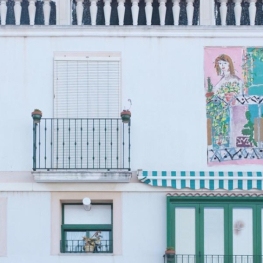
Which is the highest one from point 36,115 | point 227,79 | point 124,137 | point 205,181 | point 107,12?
point 107,12

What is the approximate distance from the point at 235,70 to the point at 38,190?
15.7 feet

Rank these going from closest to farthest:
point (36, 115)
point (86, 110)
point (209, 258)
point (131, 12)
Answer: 1. point (36, 115)
2. point (209, 258)
3. point (86, 110)
4. point (131, 12)

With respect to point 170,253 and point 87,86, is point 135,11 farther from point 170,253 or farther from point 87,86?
point 170,253

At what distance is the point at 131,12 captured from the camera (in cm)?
2234

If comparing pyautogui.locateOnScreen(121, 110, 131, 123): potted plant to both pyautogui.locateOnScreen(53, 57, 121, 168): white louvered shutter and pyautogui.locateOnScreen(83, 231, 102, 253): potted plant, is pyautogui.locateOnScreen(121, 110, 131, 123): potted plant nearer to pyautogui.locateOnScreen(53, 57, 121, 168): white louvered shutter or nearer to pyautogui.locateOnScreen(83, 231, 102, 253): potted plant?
pyautogui.locateOnScreen(53, 57, 121, 168): white louvered shutter

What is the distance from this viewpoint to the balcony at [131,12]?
22.1 meters

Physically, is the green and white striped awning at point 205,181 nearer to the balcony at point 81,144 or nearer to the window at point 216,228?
the window at point 216,228

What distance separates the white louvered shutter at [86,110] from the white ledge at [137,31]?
21.5 inches

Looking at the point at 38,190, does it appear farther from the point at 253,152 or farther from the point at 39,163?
the point at 253,152

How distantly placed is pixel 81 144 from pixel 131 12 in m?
3.01

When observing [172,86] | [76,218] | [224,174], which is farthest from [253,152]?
[76,218]

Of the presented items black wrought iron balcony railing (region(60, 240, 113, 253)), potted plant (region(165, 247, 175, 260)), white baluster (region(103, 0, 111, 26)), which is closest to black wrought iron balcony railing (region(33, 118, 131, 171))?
black wrought iron balcony railing (region(60, 240, 113, 253))

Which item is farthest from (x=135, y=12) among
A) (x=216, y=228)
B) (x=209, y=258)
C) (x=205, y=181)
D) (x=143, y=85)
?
(x=209, y=258)

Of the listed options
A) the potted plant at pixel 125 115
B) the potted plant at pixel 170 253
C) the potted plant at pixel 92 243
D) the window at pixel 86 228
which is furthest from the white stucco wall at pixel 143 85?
the potted plant at pixel 170 253
